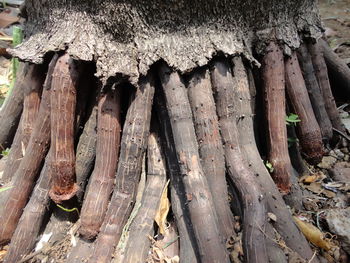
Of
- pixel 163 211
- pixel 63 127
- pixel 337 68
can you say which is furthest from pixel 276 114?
pixel 63 127

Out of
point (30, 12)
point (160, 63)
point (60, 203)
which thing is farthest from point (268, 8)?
point (60, 203)

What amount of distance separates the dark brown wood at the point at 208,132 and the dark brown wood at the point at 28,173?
103cm

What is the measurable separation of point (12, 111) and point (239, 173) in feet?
7.03

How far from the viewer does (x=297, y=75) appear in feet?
8.63

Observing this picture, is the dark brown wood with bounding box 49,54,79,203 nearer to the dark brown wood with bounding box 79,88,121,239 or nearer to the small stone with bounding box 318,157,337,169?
the dark brown wood with bounding box 79,88,121,239

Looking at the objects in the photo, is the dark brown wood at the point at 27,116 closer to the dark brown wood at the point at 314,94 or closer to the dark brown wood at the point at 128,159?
the dark brown wood at the point at 128,159

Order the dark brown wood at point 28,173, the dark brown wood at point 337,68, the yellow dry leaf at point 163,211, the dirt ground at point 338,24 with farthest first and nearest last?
the dirt ground at point 338,24
the dark brown wood at point 337,68
the dark brown wood at point 28,173
the yellow dry leaf at point 163,211

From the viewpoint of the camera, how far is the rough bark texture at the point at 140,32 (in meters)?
2.05

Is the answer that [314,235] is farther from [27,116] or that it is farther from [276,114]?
[27,116]

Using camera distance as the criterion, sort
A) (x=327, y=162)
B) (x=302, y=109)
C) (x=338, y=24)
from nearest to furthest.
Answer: (x=302, y=109) < (x=327, y=162) < (x=338, y=24)

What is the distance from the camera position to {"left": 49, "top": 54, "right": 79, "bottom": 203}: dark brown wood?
2.18 m

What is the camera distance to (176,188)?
2289mm

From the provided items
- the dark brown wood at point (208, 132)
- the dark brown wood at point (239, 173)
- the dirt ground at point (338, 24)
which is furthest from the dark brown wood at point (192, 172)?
the dirt ground at point (338, 24)

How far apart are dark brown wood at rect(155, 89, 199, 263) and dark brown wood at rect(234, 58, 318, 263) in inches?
18.7
